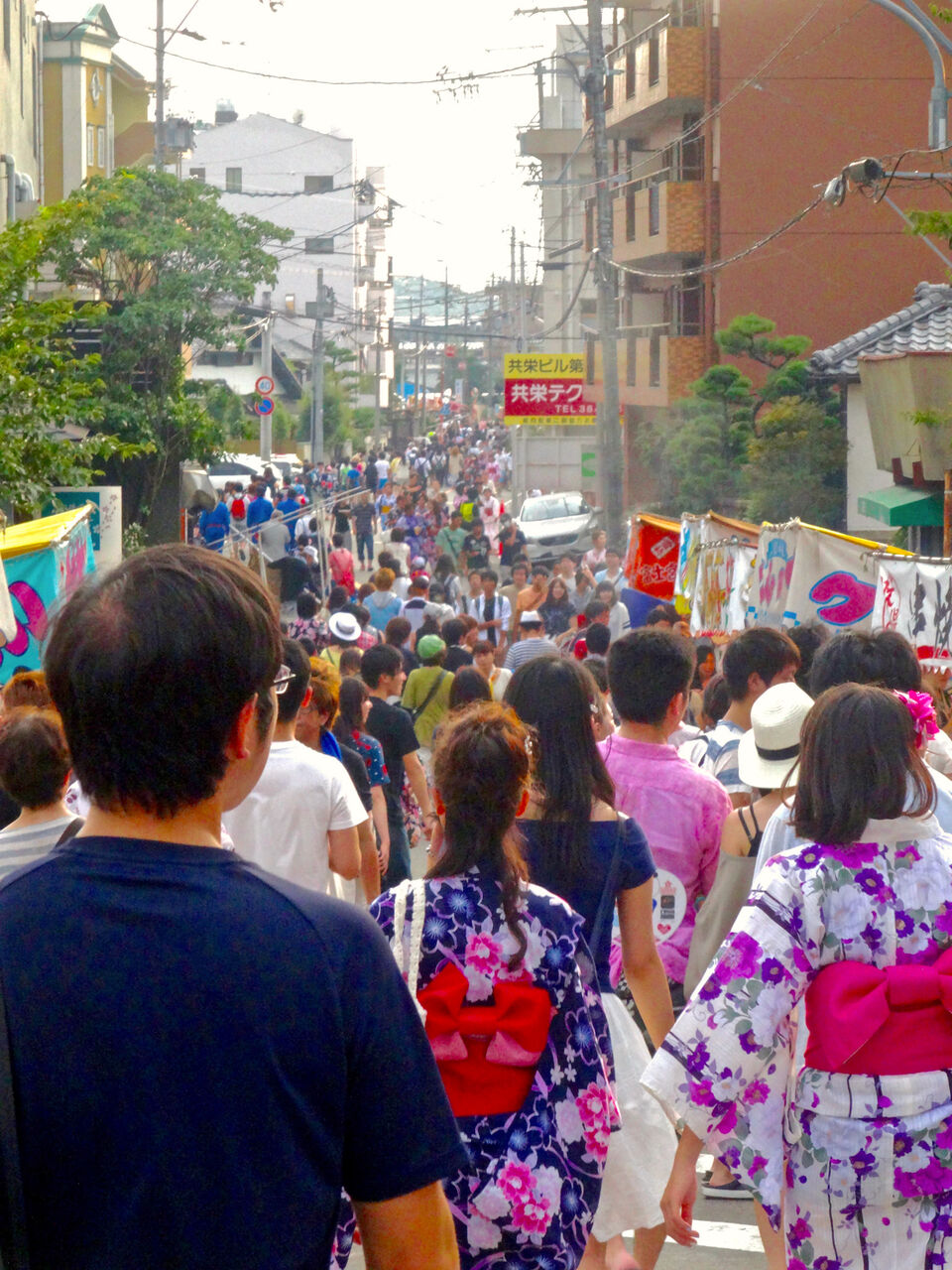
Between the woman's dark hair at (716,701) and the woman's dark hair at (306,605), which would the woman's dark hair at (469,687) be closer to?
the woman's dark hair at (716,701)

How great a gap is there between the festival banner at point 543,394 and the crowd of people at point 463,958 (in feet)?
77.7

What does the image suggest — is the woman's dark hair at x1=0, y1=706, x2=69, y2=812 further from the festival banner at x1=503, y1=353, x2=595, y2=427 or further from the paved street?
the festival banner at x1=503, y1=353, x2=595, y2=427

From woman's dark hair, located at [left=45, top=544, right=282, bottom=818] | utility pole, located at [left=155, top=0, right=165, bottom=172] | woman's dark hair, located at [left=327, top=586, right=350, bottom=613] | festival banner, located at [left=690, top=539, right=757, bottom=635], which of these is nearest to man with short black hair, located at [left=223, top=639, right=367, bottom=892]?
woman's dark hair, located at [left=45, top=544, right=282, bottom=818]

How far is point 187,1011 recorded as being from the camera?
69.7 inches

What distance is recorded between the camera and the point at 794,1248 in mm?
3512

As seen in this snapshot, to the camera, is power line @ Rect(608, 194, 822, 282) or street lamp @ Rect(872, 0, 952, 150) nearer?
street lamp @ Rect(872, 0, 952, 150)

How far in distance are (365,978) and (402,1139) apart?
200 millimetres

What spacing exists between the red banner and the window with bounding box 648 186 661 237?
61.2 ft

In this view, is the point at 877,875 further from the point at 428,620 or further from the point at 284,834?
the point at 428,620

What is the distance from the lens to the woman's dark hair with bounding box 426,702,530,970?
3484 millimetres

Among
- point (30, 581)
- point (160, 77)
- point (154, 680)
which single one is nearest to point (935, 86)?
point (30, 581)

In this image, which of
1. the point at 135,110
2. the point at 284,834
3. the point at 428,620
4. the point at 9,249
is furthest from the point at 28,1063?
the point at 135,110

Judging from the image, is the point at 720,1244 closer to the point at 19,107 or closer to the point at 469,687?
the point at 469,687

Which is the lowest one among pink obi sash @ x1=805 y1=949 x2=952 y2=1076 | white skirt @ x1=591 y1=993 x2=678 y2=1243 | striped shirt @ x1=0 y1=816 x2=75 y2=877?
white skirt @ x1=591 y1=993 x2=678 y2=1243
